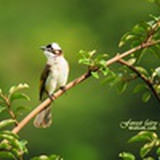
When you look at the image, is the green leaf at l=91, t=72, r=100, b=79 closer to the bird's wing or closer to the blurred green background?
the bird's wing

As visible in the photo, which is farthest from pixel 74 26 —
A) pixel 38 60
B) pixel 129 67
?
pixel 129 67

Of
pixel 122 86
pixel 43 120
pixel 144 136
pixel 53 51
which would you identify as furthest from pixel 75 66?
pixel 144 136

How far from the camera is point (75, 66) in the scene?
1647 centimetres

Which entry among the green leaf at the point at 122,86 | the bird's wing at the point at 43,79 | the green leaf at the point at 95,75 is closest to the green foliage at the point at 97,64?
the green leaf at the point at 95,75

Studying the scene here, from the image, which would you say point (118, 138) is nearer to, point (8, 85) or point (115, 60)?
point (8, 85)

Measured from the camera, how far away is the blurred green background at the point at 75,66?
15688 millimetres

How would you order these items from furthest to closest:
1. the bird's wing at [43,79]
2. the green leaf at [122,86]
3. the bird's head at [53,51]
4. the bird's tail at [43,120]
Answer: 1. the bird's wing at [43,79]
2. the bird's head at [53,51]
3. the bird's tail at [43,120]
4. the green leaf at [122,86]

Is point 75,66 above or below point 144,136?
above

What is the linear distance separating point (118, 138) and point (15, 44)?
9.03 feet

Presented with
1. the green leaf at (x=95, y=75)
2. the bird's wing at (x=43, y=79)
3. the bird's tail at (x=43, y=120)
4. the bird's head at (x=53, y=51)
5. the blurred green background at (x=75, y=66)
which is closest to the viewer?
the green leaf at (x=95, y=75)

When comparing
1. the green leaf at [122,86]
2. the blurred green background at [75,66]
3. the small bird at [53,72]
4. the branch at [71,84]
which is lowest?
the branch at [71,84]

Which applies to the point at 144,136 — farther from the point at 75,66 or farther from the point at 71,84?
the point at 75,66

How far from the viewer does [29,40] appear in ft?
59.5

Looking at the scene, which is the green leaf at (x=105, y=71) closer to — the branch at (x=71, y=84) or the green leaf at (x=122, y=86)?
the branch at (x=71, y=84)
